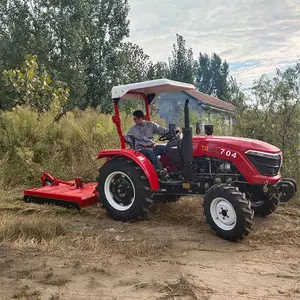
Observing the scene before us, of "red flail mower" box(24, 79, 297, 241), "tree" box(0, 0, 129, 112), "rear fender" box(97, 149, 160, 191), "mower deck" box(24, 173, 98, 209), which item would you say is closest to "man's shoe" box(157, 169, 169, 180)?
"red flail mower" box(24, 79, 297, 241)

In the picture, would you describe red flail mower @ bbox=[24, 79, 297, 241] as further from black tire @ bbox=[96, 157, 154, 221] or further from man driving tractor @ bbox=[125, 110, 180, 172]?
man driving tractor @ bbox=[125, 110, 180, 172]

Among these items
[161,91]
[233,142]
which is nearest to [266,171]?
[233,142]

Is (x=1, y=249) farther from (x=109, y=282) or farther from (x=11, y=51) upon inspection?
(x=11, y=51)

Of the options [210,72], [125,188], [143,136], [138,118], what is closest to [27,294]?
[125,188]

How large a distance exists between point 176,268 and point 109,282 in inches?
27.9

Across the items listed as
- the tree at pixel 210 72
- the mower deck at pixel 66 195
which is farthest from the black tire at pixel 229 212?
the tree at pixel 210 72

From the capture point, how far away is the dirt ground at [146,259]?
3.40 metres

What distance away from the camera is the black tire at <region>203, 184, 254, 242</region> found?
457cm

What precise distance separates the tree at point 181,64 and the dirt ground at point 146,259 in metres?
31.4

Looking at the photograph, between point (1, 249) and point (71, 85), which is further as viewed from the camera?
point (71, 85)

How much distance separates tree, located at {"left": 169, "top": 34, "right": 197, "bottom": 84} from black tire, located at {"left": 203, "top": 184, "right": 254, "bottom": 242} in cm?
3240

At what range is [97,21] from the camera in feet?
69.4

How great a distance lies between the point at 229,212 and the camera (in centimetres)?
472

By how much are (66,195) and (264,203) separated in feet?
9.62
